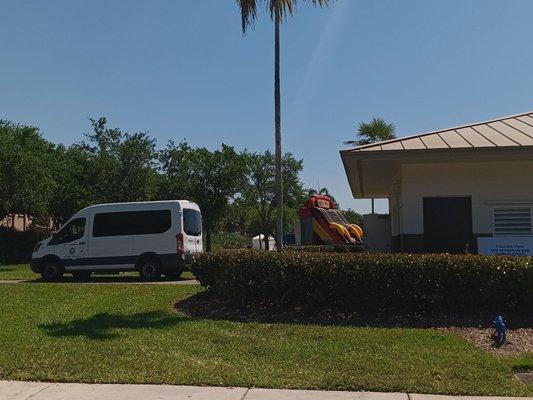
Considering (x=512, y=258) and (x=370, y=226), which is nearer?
(x=512, y=258)

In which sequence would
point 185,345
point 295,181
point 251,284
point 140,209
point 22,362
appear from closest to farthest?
1. point 22,362
2. point 185,345
3. point 251,284
4. point 140,209
5. point 295,181

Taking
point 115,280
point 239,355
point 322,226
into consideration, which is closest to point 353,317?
point 239,355

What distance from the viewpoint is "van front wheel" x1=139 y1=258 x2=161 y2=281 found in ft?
64.0

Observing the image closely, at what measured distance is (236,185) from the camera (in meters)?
36.6

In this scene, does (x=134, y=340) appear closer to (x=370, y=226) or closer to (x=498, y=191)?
(x=498, y=191)

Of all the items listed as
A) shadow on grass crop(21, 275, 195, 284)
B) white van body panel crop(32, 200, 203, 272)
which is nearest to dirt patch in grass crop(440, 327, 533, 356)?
shadow on grass crop(21, 275, 195, 284)

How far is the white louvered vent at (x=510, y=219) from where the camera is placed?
13.6m

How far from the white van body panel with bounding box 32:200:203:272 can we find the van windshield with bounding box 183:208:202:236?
0.34 ft

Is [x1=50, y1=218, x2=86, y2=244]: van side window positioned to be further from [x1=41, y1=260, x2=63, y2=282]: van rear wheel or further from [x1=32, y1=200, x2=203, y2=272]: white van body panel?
[x1=41, y1=260, x2=63, y2=282]: van rear wheel

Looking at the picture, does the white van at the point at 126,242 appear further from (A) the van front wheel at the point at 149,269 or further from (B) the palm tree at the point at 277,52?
(B) the palm tree at the point at 277,52

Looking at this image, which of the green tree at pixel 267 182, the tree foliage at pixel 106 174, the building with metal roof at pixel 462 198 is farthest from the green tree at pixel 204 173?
the building with metal roof at pixel 462 198

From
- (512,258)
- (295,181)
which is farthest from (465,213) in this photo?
(295,181)

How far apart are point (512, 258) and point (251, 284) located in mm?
4481

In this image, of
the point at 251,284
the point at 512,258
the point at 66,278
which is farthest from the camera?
the point at 66,278
